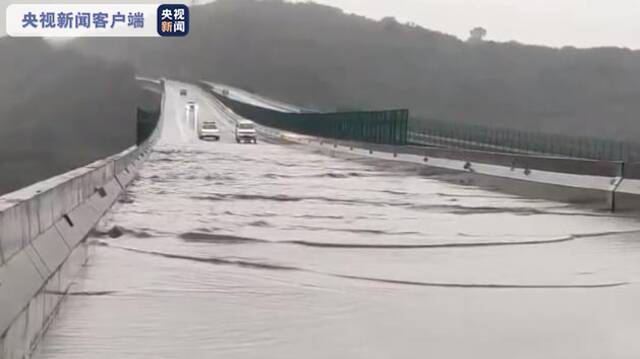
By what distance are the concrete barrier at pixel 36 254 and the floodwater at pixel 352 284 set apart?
0.74 feet

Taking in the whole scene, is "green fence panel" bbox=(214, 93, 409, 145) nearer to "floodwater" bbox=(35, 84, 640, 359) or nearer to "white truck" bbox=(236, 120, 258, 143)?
"white truck" bbox=(236, 120, 258, 143)

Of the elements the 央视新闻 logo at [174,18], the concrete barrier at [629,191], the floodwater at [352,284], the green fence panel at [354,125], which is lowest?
the floodwater at [352,284]

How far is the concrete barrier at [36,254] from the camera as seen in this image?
16.4ft

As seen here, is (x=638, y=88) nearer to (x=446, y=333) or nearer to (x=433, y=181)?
(x=433, y=181)

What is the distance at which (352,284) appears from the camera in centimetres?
846

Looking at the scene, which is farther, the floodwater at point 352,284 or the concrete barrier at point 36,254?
the floodwater at point 352,284

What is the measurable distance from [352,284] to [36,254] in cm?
343

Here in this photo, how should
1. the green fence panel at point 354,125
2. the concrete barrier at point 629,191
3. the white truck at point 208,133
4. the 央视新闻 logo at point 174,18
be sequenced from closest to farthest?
1. the concrete barrier at point 629,191
2. the 央视新闻 logo at point 174,18
3. the green fence panel at point 354,125
4. the white truck at point 208,133

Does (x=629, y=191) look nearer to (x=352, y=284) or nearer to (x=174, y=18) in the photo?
(x=352, y=284)

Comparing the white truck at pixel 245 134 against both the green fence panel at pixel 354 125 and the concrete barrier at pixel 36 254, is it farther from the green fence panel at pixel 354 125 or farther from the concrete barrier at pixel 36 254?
the concrete barrier at pixel 36 254

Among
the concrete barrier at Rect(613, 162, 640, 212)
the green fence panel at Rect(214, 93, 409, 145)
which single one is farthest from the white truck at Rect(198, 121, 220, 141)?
the concrete barrier at Rect(613, 162, 640, 212)

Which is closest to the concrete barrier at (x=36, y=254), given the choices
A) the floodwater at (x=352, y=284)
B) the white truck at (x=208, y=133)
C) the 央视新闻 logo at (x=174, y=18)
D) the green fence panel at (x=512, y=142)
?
the floodwater at (x=352, y=284)

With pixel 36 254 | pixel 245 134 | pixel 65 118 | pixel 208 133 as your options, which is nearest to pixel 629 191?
pixel 36 254

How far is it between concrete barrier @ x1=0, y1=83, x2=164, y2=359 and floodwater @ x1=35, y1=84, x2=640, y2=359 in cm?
22
